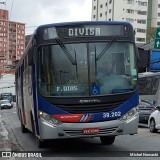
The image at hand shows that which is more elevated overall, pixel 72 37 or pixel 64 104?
pixel 72 37

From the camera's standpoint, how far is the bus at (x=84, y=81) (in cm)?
1053

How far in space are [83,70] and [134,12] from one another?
92858mm

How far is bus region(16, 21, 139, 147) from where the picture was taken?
10.5 metres

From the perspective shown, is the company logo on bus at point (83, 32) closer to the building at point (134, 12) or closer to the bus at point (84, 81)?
the bus at point (84, 81)

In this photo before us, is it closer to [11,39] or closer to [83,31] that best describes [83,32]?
[83,31]

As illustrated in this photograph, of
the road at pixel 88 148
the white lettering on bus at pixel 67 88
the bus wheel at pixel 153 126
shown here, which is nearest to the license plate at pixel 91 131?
the road at pixel 88 148

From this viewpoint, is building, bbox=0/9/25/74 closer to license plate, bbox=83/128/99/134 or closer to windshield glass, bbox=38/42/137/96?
windshield glass, bbox=38/42/137/96

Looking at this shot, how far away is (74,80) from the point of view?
10.7 metres

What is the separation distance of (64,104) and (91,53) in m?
1.49

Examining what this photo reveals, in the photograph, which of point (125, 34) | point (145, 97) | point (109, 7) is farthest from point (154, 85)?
point (109, 7)

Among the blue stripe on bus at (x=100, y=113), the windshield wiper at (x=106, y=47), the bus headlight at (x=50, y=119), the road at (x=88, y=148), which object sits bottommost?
the road at (x=88, y=148)

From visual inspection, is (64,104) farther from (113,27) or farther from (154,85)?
(154,85)

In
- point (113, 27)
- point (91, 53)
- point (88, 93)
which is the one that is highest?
point (113, 27)

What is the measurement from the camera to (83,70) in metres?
10.8
